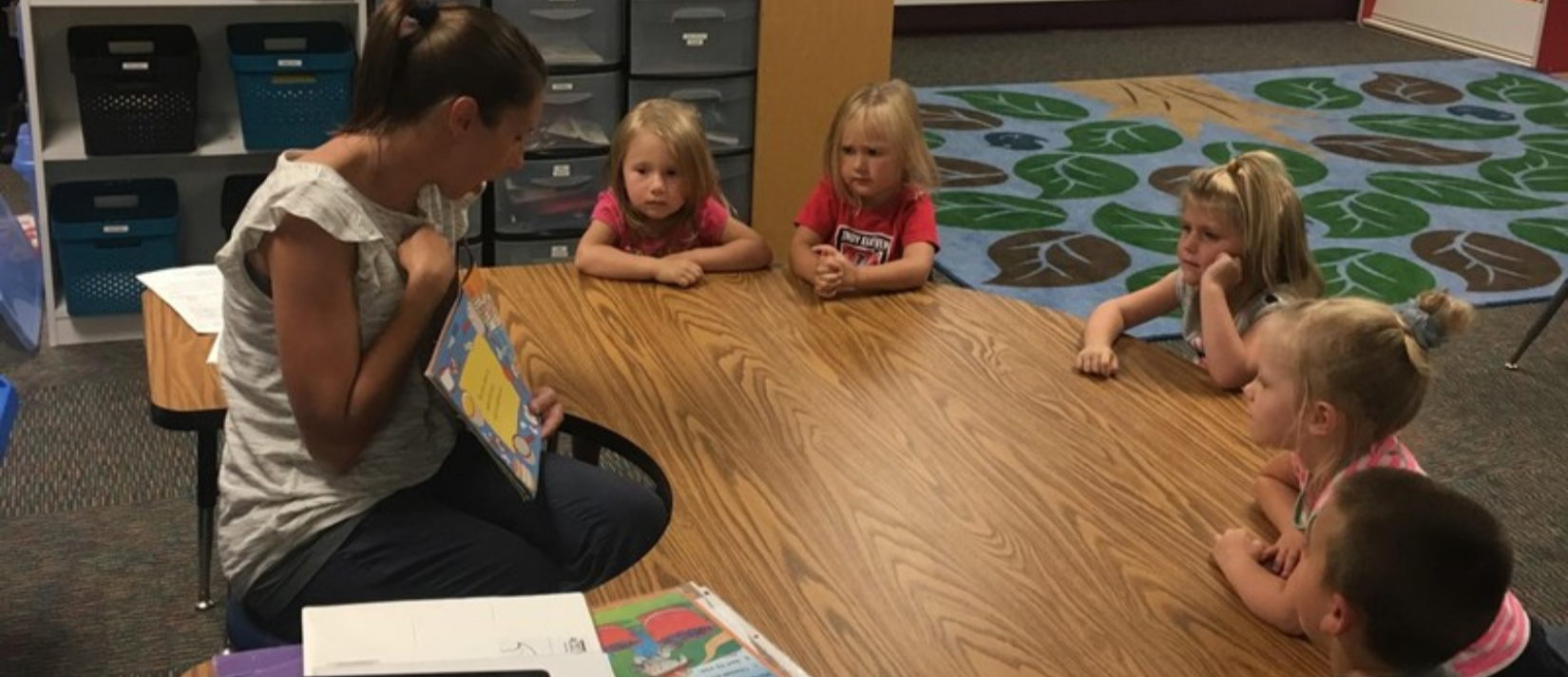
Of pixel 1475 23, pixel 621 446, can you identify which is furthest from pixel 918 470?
pixel 1475 23

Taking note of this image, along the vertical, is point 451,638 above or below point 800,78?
below

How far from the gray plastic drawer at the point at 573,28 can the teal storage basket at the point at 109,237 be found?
2.88ft

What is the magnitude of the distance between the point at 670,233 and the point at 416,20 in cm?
92

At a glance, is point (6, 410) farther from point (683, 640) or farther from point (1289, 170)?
point (1289, 170)

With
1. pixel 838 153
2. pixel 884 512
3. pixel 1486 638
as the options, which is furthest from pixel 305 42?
pixel 1486 638

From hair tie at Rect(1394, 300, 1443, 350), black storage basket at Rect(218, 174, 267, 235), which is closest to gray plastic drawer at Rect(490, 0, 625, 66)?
black storage basket at Rect(218, 174, 267, 235)

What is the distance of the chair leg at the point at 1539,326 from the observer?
3.70m

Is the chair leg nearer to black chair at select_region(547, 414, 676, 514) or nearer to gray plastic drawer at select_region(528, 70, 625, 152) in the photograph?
→ gray plastic drawer at select_region(528, 70, 625, 152)

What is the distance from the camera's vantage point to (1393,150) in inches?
221

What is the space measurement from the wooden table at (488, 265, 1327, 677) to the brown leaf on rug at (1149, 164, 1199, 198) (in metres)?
2.75

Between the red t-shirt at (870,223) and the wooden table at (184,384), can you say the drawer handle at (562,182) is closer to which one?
the red t-shirt at (870,223)

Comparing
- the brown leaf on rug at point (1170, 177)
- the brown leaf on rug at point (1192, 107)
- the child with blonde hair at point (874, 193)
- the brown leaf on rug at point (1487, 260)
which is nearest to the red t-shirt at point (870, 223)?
the child with blonde hair at point (874, 193)

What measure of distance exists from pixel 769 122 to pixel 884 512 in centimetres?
226

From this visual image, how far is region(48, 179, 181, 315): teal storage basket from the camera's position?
3598 mm
